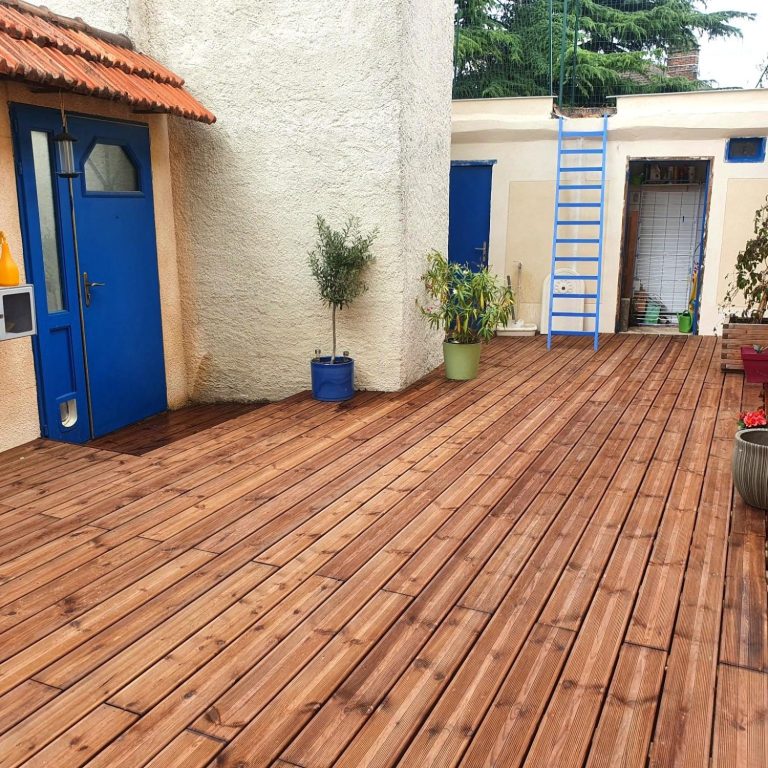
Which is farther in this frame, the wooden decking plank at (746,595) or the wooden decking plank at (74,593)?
the wooden decking plank at (74,593)

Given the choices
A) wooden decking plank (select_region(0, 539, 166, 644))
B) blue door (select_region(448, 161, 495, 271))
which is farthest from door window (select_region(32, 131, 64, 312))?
blue door (select_region(448, 161, 495, 271))

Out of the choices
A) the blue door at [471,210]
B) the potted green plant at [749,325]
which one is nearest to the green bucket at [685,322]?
the potted green plant at [749,325]

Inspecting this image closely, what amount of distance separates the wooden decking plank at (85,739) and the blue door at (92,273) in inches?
125

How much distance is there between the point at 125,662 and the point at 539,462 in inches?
108

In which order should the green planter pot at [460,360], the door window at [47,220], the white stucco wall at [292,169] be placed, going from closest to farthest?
1. the door window at [47,220]
2. the white stucco wall at [292,169]
3. the green planter pot at [460,360]

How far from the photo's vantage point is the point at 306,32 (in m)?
5.88

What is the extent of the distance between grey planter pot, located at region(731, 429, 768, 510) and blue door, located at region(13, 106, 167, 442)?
162 inches

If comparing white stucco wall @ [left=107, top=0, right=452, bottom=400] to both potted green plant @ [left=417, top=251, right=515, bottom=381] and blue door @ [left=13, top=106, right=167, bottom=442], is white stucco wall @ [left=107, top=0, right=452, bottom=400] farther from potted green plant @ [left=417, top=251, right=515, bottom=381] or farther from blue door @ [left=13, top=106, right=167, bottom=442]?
blue door @ [left=13, top=106, right=167, bottom=442]

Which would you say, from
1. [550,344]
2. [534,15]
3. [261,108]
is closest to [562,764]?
[261,108]

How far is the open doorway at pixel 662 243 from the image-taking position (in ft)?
31.2

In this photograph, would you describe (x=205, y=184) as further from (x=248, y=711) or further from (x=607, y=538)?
(x=248, y=711)

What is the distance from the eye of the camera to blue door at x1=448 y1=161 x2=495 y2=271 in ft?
30.4

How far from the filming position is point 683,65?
1634 centimetres

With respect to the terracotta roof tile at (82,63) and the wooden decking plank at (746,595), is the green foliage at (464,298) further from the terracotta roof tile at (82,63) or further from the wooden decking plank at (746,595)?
the wooden decking plank at (746,595)
